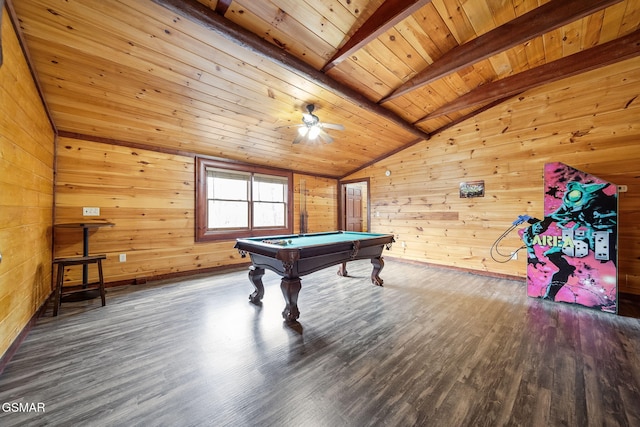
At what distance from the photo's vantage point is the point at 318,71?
2934 millimetres

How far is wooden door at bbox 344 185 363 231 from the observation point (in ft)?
23.5

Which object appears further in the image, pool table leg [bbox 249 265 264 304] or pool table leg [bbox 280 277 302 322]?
pool table leg [bbox 249 265 264 304]

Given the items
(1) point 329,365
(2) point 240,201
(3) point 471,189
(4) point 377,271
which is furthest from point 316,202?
(1) point 329,365

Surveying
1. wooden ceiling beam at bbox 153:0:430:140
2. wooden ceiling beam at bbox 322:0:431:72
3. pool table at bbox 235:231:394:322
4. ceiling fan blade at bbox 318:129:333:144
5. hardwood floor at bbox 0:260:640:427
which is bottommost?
hardwood floor at bbox 0:260:640:427

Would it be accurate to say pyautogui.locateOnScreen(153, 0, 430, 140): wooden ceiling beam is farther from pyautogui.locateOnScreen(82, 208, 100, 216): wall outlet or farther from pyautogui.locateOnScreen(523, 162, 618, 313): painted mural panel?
pyautogui.locateOnScreen(82, 208, 100, 216): wall outlet

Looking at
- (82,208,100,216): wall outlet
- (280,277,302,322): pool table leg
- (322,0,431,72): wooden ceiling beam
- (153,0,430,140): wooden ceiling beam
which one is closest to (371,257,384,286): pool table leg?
(280,277,302,322): pool table leg

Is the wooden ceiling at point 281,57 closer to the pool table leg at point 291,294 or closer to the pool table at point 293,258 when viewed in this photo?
the pool table at point 293,258

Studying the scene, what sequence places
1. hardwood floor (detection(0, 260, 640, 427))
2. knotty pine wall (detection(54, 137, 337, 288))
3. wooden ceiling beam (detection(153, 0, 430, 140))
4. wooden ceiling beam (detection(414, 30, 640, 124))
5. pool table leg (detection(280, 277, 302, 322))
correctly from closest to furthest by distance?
hardwood floor (detection(0, 260, 640, 427)), wooden ceiling beam (detection(153, 0, 430, 140)), pool table leg (detection(280, 277, 302, 322)), wooden ceiling beam (detection(414, 30, 640, 124)), knotty pine wall (detection(54, 137, 337, 288))

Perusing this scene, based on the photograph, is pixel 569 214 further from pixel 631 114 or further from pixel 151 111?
pixel 151 111

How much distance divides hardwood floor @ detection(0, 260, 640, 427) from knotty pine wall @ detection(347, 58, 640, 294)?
155 centimetres

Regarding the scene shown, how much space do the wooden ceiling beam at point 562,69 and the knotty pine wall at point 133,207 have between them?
4759 mm

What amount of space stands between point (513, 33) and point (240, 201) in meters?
4.87

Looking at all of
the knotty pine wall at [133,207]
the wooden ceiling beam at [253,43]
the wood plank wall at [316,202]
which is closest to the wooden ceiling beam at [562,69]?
the wooden ceiling beam at [253,43]

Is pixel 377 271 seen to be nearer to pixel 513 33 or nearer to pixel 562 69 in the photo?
pixel 513 33
